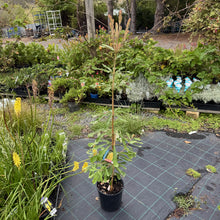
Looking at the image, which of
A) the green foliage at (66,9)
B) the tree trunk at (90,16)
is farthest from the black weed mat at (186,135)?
the green foliage at (66,9)

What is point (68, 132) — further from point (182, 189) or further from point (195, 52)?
point (195, 52)

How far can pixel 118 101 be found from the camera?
12.1 feet

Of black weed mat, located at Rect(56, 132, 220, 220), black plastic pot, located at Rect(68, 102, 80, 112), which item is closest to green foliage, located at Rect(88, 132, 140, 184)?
black weed mat, located at Rect(56, 132, 220, 220)

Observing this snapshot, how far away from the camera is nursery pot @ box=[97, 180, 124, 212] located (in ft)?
5.42

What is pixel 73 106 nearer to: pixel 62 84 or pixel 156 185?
pixel 62 84

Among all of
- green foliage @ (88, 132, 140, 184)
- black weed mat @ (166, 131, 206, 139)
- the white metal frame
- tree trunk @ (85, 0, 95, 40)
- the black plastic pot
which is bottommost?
black weed mat @ (166, 131, 206, 139)

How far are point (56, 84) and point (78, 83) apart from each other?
1.49 feet

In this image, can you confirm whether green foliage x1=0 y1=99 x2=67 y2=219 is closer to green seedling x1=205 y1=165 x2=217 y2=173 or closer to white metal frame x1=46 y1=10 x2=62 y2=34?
green seedling x1=205 y1=165 x2=217 y2=173

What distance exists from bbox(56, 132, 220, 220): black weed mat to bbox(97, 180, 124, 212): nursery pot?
2.4 inches

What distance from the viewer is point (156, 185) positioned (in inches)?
80.7

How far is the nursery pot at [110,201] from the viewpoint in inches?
65.0

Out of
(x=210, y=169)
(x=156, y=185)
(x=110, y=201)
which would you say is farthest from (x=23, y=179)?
A: (x=210, y=169)

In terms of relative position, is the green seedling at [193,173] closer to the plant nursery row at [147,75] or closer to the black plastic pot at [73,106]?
the plant nursery row at [147,75]

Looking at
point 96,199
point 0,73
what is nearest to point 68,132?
point 96,199
